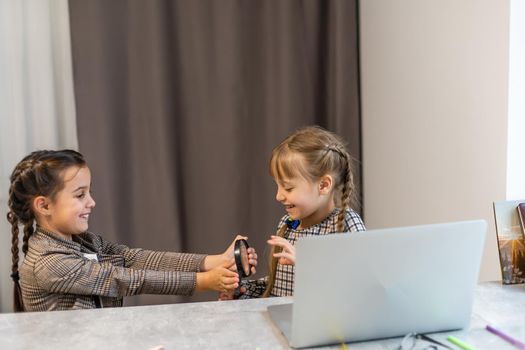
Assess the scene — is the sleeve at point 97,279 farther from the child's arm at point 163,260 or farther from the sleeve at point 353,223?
the sleeve at point 353,223

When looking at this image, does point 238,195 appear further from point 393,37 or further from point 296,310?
point 296,310

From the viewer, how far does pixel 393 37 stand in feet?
7.24

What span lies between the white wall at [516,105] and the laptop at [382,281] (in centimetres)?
63

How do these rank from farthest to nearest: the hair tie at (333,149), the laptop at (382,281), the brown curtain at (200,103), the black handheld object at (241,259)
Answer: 1. the brown curtain at (200,103)
2. the hair tie at (333,149)
3. the black handheld object at (241,259)
4. the laptop at (382,281)

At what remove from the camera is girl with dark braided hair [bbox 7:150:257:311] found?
4.58ft

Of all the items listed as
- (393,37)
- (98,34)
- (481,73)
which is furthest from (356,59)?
(98,34)

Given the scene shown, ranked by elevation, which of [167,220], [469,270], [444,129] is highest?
[444,129]

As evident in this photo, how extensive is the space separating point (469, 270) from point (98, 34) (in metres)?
1.85

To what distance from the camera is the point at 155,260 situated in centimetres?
167

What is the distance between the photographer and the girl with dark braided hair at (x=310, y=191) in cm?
153

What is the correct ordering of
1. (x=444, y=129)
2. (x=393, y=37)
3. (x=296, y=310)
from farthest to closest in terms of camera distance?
(x=393, y=37)
(x=444, y=129)
(x=296, y=310)

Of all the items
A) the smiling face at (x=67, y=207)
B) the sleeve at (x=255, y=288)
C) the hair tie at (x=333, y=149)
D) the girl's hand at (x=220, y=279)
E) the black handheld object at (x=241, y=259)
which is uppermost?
the hair tie at (x=333, y=149)

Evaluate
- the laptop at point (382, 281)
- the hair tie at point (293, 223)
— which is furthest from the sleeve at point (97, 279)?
the laptop at point (382, 281)

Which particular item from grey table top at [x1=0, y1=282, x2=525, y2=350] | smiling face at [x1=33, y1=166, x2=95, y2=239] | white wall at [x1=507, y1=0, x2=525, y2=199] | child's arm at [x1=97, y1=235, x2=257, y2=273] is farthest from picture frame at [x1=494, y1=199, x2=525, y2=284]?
smiling face at [x1=33, y1=166, x2=95, y2=239]
